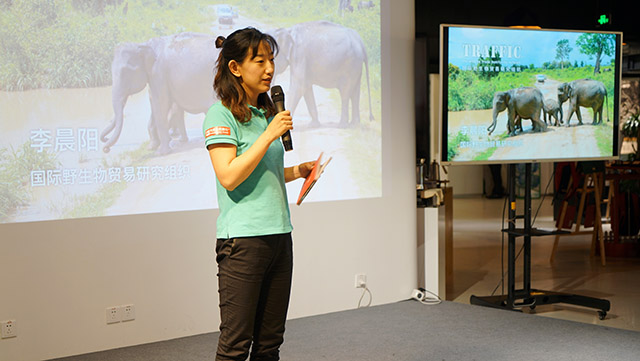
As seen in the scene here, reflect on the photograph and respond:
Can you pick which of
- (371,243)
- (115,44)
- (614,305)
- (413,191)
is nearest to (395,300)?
(371,243)

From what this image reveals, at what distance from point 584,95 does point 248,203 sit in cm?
330

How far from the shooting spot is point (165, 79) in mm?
3746

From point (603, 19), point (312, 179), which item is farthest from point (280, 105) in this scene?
point (603, 19)

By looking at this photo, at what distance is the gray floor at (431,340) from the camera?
341 cm

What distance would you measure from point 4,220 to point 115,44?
1.10 metres

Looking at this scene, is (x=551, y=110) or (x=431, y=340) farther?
(x=551, y=110)

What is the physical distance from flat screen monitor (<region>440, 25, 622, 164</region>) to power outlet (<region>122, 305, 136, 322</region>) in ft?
7.04

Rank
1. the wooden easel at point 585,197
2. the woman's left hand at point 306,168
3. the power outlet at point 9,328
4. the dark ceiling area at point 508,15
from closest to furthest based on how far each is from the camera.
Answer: the woman's left hand at point 306,168
the power outlet at point 9,328
the dark ceiling area at point 508,15
the wooden easel at point 585,197

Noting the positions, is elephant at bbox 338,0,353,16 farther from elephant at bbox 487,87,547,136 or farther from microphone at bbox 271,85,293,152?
microphone at bbox 271,85,293,152

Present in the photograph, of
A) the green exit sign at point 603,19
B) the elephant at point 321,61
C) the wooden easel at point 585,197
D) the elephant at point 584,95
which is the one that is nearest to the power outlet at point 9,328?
the elephant at point 321,61

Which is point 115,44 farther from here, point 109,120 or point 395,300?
point 395,300

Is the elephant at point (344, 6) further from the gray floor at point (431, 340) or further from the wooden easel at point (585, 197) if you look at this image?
the wooden easel at point (585, 197)

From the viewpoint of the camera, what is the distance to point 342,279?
4422 millimetres

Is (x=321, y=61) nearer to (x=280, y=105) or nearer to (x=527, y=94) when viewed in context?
(x=527, y=94)
